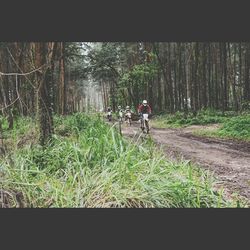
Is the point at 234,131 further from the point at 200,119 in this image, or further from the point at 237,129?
the point at 200,119

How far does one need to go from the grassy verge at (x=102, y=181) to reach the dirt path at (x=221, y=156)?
2.81ft

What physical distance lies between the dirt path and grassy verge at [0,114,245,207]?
86 centimetres

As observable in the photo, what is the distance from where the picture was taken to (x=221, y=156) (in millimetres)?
10531

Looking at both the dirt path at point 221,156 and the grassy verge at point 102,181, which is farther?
the dirt path at point 221,156

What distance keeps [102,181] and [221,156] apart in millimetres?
5522

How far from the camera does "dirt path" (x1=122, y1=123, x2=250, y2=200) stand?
7.57 meters

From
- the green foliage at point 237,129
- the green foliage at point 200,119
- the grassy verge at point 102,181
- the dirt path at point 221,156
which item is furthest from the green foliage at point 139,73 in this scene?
the grassy verge at point 102,181

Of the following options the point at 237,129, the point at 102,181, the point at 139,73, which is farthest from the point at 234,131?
the point at 102,181

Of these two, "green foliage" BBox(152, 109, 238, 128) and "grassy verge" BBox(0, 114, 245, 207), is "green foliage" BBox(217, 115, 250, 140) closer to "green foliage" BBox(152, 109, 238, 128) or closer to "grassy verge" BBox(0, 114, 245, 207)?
"green foliage" BBox(152, 109, 238, 128)

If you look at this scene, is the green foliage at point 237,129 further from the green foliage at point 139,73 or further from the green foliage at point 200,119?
the green foliage at point 139,73

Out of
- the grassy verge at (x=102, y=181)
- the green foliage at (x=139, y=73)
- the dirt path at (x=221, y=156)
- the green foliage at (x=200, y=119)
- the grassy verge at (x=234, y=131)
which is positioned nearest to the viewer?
the grassy verge at (x=102, y=181)

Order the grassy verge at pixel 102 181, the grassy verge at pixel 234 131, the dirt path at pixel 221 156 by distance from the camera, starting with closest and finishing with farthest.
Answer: the grassy verge at pixel 102 181 < the dirt path at pixel 221 156 < the grassy verge at pixel 234 131

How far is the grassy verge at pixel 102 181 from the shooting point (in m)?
5.38

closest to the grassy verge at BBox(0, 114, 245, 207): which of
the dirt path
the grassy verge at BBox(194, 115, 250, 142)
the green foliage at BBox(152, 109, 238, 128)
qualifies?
the dirt path
